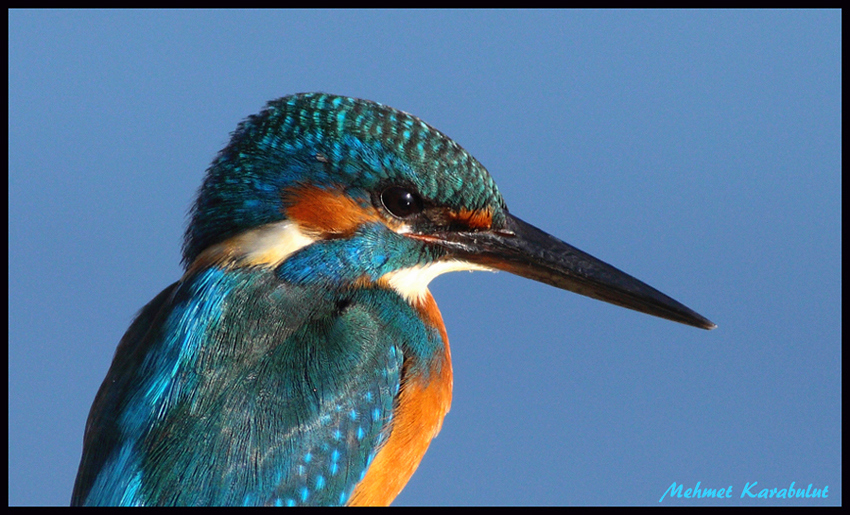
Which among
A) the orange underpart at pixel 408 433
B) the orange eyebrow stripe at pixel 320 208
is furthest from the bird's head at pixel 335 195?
the orange underpart at pixel 408 433

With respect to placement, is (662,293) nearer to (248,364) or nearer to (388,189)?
(388,189)

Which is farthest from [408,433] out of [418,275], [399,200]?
[399,200]

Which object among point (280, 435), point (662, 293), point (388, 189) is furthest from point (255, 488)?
point (662, 293)

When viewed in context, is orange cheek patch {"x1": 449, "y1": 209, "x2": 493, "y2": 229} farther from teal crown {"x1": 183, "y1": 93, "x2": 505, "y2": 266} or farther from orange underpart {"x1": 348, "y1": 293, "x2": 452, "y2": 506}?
orange underpart {"x1": 348, "y1": 293, "x2": 452, "y2": 506}

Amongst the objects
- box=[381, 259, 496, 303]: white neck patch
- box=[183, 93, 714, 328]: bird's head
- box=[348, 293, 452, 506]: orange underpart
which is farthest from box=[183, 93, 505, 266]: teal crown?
box=[348, 293, 452, 506]: orange underpart

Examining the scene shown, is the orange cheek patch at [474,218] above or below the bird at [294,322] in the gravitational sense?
above

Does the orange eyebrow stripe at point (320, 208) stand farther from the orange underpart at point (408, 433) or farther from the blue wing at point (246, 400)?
the orange underpart at point (408, 433)

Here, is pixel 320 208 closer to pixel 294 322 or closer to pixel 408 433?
pixel 294 322
